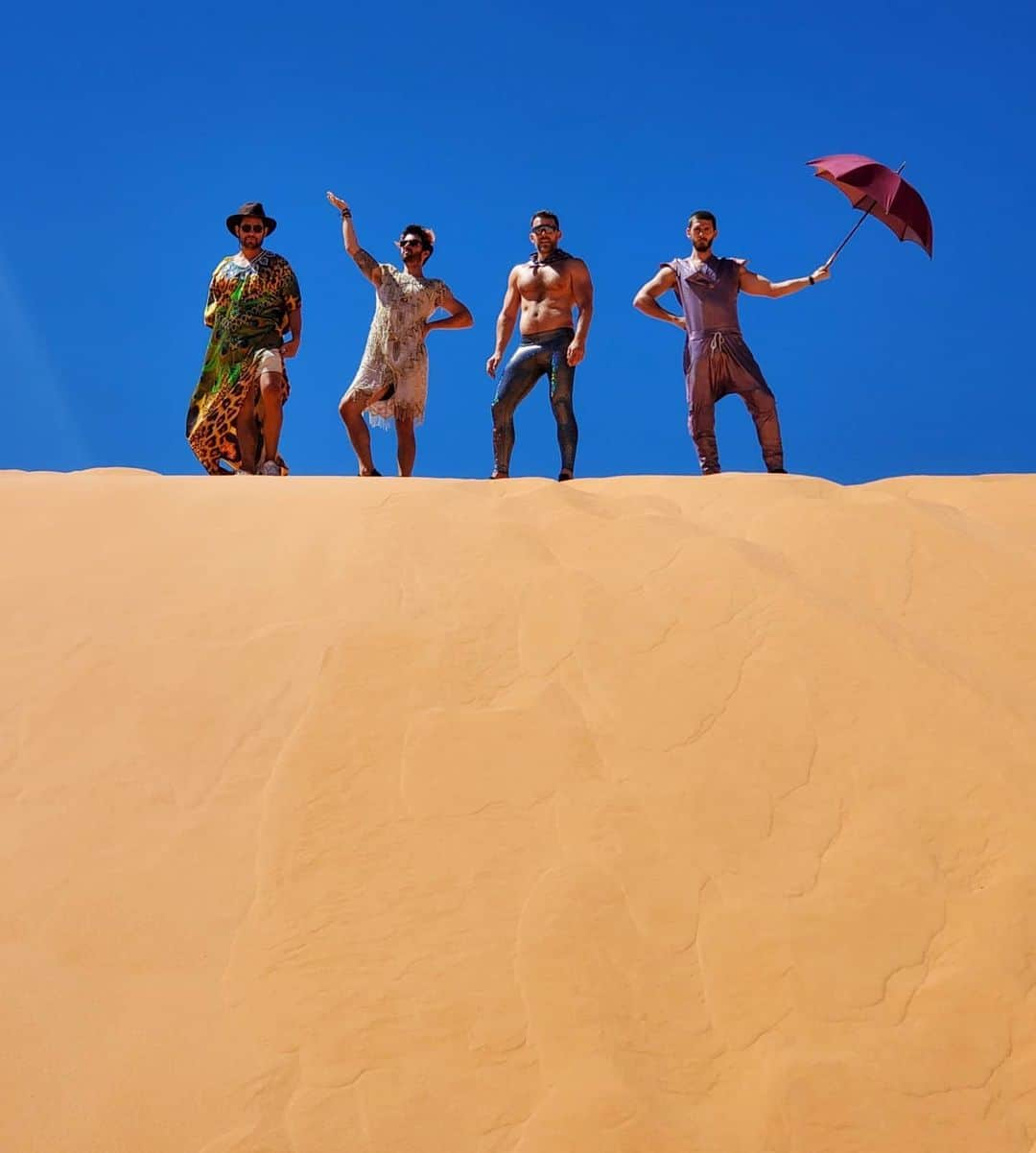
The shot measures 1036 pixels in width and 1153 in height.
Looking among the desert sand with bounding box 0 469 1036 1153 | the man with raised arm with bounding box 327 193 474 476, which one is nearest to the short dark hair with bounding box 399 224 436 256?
the man with raised arm with bounding box 327 193 474 476

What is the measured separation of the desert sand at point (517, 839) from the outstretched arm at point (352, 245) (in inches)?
124

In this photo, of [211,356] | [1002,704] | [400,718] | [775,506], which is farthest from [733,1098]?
[211,356]

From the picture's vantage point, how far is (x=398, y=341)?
6.73 meters

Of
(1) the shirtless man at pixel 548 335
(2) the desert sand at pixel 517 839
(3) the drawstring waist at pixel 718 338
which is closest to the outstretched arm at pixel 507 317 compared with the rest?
(1) the shirtless man at pixel 548 335

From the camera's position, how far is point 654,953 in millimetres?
2393

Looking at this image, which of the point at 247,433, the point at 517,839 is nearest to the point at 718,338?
the point at 247,433

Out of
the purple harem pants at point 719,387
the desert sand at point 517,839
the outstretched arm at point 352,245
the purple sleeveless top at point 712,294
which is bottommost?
the desert sand at point 517,839

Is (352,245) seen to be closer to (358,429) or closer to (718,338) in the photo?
(358,429)

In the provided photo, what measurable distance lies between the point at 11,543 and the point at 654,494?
2.22 metres

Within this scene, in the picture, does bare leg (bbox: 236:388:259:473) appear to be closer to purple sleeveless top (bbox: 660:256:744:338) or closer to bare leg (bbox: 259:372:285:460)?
bare leg (bbox: 259:372:285:460)

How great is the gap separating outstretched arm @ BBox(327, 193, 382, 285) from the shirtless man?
2.72 feet

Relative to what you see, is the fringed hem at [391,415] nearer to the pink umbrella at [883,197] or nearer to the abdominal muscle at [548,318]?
the abdominal muscle at [548,318]

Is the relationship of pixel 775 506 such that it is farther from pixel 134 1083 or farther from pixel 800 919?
pixel 134 1083

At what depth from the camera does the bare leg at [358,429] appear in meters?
6.70
